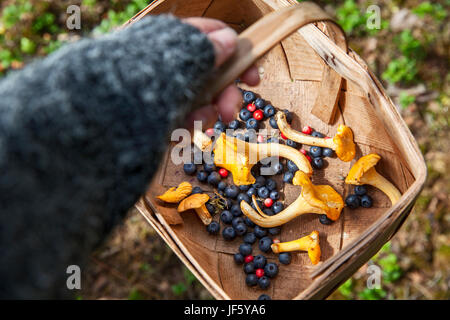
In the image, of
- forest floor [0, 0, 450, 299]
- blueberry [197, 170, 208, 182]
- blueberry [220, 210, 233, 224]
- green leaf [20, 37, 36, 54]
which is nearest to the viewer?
blueberry [220, 210, 233, 224]

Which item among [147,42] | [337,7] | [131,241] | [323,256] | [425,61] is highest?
[147,42]

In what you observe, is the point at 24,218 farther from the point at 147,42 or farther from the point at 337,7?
the point at 337,7

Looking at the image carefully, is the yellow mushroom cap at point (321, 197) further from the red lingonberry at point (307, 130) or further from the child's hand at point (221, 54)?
the child's hand at point (221, 54)

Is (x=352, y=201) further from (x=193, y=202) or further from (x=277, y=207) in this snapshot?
(x=193, y=202)

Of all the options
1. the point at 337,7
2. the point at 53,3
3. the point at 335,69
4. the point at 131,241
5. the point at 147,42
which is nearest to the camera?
the point at 147,42

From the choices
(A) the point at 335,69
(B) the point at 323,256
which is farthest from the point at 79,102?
(B) the point at 323,256

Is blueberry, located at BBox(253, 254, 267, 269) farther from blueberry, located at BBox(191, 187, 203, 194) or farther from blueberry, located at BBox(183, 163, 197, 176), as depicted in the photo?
blueberry, located at BBox(183, 163, 197, 176)

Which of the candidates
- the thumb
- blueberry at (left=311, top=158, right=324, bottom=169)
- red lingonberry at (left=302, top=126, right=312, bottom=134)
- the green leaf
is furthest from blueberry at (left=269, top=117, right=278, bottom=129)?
the green leaf
